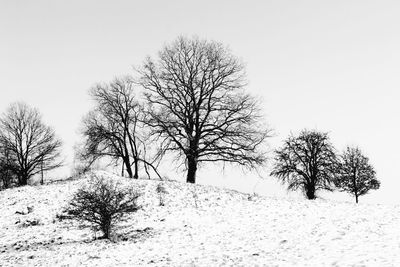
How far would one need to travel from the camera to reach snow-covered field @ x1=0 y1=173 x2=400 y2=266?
1066 centimetres

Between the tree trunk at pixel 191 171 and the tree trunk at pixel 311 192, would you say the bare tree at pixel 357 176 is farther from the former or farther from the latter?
the tree trunk at pixel 191 171

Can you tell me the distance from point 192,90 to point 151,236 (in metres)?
14.2

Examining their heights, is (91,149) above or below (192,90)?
below

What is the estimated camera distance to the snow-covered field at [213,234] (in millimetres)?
10656

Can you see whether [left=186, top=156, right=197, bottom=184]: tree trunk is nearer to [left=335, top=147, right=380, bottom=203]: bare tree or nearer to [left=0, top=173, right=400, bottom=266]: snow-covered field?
[left=0, top=173, right=400, bottom=266]: snow-covered field

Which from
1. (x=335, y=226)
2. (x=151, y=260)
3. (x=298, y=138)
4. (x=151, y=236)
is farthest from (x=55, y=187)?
(x=298, y=138)

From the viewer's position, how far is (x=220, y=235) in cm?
1412

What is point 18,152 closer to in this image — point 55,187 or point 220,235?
point 55,187

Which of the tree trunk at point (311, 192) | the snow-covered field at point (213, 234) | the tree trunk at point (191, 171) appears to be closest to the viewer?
the snow-covered field at point (213, 234)

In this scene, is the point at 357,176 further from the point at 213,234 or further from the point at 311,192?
the point at 213,234

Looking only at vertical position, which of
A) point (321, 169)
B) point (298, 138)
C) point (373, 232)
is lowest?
point (373, 232)

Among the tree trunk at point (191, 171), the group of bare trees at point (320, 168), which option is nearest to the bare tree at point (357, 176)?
the group of bare trees at point (320, 168)

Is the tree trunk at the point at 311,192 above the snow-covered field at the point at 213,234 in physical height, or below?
above

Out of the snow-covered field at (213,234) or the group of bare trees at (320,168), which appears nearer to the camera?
the snow-covered field at (213,234)
